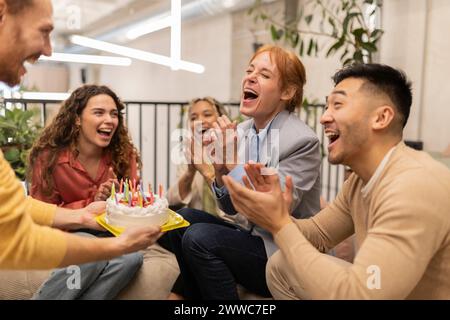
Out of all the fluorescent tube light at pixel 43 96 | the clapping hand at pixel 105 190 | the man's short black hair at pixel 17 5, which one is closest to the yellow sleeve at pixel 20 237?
the man's short black hair at pixel 17 5

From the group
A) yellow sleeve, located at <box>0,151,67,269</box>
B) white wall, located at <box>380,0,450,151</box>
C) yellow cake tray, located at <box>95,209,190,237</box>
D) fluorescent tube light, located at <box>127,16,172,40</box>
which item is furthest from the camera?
white wall, located at <box>380,0,450,151</box>

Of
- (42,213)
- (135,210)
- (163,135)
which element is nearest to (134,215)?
(135,210)

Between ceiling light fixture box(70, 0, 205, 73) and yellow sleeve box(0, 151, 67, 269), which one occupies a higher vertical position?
ceiling light fixture box(70, 0, 205, 73)

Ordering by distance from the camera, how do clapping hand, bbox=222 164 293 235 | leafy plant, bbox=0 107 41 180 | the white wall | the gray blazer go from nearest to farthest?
clapping hand, bbox=222 164 293 235, the gray blazer, leafy plant, bbox=0 107 41 180, the white wall

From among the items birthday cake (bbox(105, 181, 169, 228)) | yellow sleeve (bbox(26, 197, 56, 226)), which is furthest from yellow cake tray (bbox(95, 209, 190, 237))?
yellow sleeve (bbox(26, 197, 56, 226))

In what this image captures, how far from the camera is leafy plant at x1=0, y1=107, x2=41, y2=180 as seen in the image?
1.62 meters

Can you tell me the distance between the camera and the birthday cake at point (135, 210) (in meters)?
1.11

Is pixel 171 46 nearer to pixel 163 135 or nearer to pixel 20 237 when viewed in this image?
pixel 20 237

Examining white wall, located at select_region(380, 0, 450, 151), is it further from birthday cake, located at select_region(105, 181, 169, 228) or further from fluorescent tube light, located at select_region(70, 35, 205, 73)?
birthday cake, located at select_region(105, 181, 169, 228)

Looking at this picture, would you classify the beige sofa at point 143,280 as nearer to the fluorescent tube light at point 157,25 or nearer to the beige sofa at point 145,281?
the beige sofa at point 145,281

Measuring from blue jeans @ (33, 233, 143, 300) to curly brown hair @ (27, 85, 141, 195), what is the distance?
1.03ft

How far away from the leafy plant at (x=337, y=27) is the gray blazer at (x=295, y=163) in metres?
1.23
